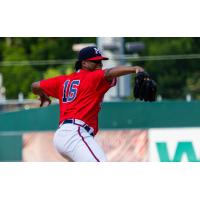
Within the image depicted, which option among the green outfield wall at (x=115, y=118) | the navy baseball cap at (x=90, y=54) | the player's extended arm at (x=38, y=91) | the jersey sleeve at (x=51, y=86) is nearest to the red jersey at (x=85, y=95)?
the navy baseball cap at (x=90, y=54)

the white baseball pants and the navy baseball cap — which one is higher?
the navy baseball cap

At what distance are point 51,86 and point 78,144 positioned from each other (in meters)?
0.89

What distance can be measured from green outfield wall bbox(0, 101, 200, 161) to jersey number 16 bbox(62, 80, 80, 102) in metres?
5.72

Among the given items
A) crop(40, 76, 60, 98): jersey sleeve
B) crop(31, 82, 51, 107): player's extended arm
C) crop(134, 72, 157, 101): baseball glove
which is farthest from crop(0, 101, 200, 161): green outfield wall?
crop(134, 72, 157, 101): baseball glove

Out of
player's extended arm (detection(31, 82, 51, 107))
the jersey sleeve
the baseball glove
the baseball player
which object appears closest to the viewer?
the baseball glove

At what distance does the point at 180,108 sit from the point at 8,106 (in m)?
12.8

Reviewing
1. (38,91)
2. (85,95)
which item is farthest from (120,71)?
(38,91)

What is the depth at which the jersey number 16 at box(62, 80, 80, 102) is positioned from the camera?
8289 mm

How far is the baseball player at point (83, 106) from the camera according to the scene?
808 centimetres

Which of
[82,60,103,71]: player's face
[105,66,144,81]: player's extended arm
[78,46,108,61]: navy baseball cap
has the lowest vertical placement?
[105,66,144,81]: player's extended arm

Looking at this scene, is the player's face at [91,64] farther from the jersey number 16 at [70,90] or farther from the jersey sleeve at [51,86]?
the jersey sleeve at [51,86]

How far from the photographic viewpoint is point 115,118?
14328 mm

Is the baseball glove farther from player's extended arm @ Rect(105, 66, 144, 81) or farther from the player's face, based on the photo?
the player's face

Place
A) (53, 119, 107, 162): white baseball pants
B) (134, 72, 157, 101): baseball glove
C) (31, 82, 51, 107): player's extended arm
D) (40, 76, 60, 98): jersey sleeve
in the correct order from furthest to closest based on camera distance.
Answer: (31, 82, 51, 107): player's extended arm < (40, 76, 60, 98): jersey sleeve < (53, 119, 107, 162): white baseball pants < (134, 72, 157, 101): baseball glove
